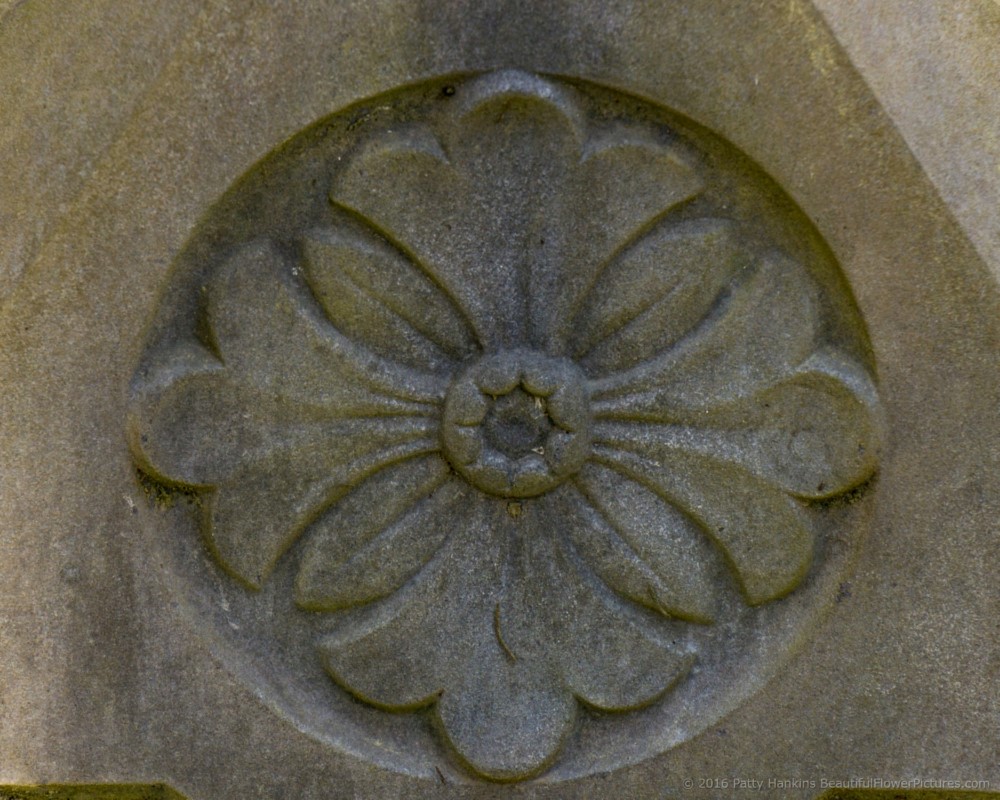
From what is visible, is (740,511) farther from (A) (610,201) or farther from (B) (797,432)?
(A) (610,201)

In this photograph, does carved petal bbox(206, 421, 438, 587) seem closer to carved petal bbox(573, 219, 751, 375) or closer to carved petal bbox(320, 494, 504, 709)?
carved petal bbox(320, 494, 504, 709)

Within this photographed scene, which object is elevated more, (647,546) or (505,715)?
(647,546)

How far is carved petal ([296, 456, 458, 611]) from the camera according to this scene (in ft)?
8.18

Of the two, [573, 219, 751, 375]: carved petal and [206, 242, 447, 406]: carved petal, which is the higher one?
[206, 242, 447, 406]: carved petal

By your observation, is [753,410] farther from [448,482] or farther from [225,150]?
[225,150]

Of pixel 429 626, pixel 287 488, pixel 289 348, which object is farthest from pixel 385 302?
pixel 429 626

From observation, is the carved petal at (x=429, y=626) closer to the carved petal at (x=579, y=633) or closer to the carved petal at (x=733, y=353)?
the carved petal at (x=579, y=633)

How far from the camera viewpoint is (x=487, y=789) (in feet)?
8.11

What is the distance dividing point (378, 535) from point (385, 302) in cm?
53

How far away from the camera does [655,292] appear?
8.02ft

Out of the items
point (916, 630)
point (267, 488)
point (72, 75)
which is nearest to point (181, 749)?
point (267, 488)

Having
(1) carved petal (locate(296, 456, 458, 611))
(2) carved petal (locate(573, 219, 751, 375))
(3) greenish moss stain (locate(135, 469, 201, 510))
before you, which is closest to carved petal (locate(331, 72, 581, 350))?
(2) carved petal (locate(573, 219, 751, 375))

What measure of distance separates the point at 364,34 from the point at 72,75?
1.99ft

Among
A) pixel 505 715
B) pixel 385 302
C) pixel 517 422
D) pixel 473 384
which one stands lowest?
pixel 505 715
